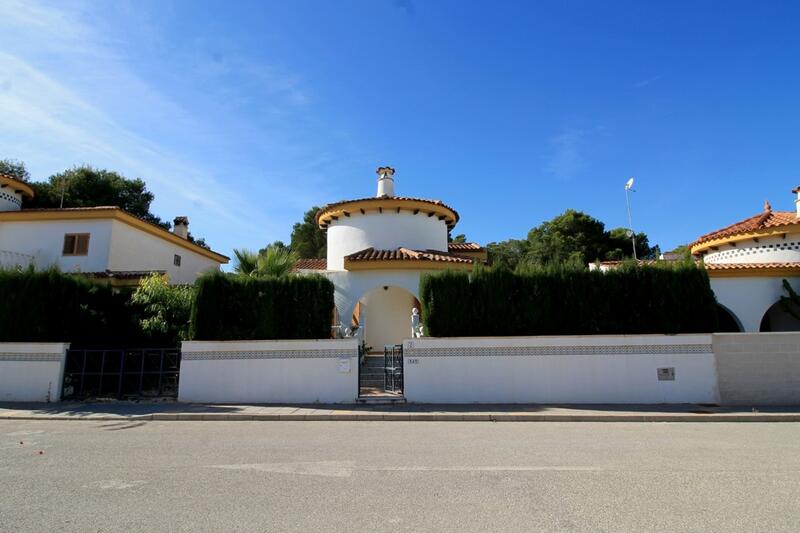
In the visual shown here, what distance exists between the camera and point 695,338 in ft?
39.7

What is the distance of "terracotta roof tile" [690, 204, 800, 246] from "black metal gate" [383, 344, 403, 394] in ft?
51.1

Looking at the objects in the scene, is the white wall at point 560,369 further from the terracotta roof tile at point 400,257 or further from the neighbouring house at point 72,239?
the neighbouring house at point 72,239

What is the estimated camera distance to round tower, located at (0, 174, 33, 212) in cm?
2116

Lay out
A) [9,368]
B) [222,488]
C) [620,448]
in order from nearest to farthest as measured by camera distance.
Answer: [222,488] < [620,448] < [9,368]

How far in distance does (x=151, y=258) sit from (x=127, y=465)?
1826cm

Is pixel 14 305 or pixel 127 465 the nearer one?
pixel 127 465

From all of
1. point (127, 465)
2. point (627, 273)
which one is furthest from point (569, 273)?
point (127, 465)

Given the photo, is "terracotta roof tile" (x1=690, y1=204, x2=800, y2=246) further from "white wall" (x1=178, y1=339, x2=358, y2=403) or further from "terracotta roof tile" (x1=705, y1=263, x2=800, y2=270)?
"white wall" (x1=178, y1=339, x2=358, y2=403)

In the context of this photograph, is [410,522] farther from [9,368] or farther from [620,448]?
[9,368]

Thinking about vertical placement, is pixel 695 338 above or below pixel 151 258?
below

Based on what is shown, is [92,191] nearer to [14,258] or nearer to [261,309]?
[14,258]

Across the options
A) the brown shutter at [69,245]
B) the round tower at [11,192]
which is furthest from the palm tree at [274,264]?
the round tower at [11,192]

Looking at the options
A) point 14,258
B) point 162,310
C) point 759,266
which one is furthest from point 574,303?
point 14,258

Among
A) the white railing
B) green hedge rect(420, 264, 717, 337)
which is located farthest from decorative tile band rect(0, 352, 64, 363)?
green hedge rect(420, 264, 717, 337)
